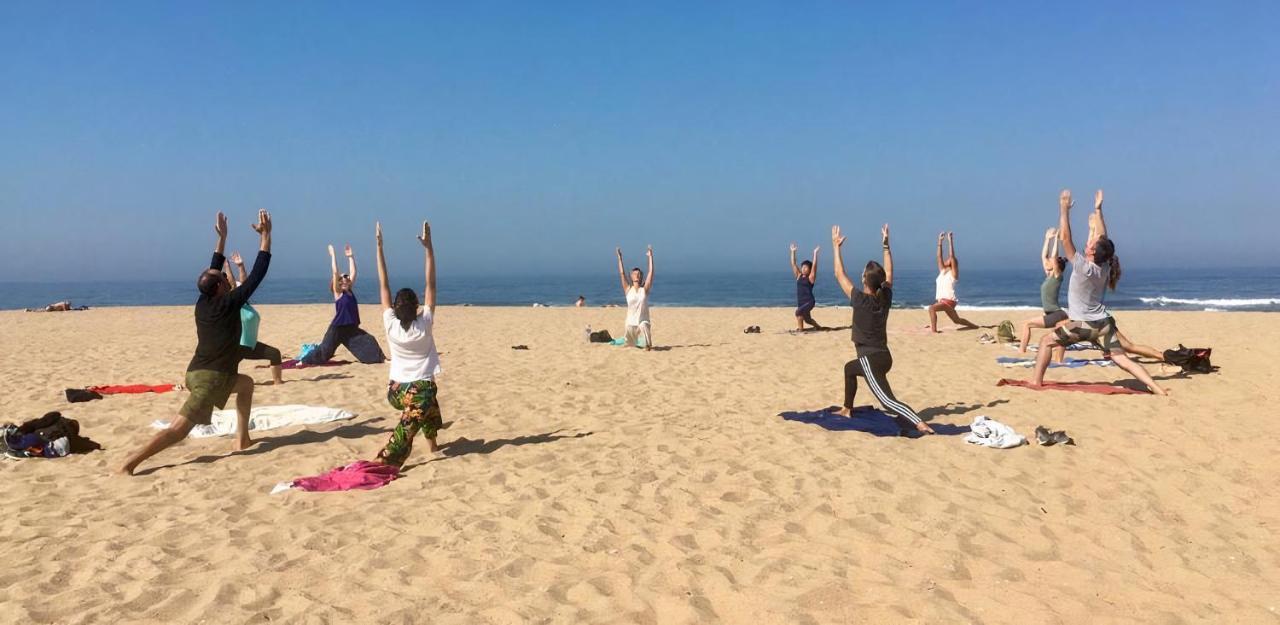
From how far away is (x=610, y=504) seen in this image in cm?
525

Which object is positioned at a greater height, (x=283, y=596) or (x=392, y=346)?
(x=392, y=346)

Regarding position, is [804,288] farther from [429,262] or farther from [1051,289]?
[429,262]

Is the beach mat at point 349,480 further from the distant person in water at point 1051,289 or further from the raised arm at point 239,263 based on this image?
the distant person in water at point 1051,289

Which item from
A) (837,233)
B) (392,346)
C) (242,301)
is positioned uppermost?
(837,233)

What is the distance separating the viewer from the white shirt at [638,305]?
568 inches

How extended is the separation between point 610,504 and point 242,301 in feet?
11.7

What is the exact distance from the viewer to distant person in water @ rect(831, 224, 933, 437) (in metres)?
7.21

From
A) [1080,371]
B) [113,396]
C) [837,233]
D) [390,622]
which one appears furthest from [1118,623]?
[113,396]

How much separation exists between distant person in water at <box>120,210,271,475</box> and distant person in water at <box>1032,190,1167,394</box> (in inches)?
325

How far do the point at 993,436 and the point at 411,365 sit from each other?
5253 millimetres

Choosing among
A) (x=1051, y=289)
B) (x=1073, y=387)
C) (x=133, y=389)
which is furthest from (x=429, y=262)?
(x=1051, y=289)

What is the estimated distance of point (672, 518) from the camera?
16.3 ft

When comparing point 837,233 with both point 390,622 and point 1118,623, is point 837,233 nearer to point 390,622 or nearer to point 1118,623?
point 1118,623

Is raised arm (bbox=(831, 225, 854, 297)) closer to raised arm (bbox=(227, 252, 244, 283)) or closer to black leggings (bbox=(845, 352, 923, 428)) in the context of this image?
black leggings (bbox=(845, 352, 923, 428))
